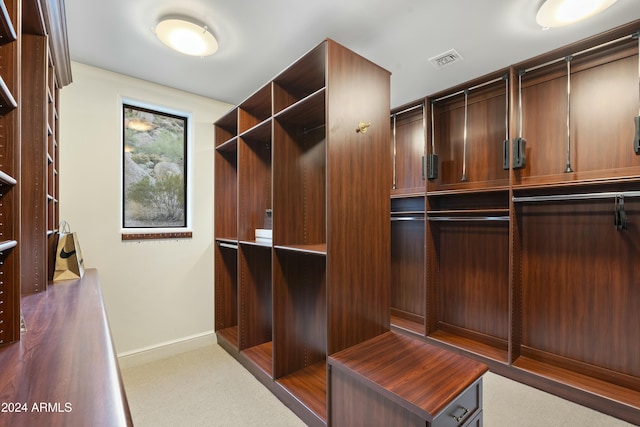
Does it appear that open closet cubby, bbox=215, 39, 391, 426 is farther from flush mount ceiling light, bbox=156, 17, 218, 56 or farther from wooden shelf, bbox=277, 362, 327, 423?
flush mount ceiling light, bbox=156, 17, 218, 56

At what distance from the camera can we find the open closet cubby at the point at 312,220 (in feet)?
5.75

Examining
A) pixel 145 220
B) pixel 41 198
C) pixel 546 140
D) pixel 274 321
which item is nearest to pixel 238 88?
pixel 145 220

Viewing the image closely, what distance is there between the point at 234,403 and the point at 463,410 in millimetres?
1618

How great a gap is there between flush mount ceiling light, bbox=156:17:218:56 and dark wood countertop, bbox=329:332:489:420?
7.44 ft

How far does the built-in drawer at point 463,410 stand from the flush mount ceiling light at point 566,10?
2179 millimetres

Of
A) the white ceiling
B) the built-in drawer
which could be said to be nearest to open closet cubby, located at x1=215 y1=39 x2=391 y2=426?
the white ceiling

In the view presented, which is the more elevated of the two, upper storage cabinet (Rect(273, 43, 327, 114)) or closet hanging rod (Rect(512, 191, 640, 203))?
upper storage cabinet (Rect(273, 43, 327, 114))

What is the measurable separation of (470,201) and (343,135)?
6.36 ft

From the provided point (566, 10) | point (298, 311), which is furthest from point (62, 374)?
point (566, 10)

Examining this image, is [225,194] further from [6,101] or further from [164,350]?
[6,101]

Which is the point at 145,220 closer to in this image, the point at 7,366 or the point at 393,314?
the point at 7,366

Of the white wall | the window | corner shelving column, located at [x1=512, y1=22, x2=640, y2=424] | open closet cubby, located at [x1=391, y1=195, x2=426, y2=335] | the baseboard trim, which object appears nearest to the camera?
corner shelving column, located at [x1=512, y1=22, x2=640, y2=424]

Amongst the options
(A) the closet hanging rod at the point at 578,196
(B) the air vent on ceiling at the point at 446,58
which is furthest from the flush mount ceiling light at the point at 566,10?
(A) the closet hanging rod at the point at 578,196

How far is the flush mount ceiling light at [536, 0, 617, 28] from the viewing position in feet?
5.65
